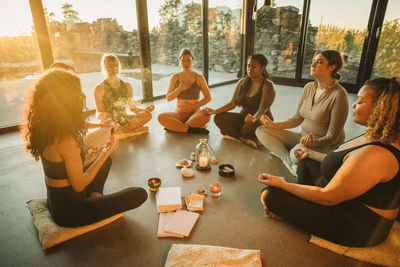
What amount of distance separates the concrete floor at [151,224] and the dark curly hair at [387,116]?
2.62 feet

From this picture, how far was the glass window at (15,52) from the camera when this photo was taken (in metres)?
3.25

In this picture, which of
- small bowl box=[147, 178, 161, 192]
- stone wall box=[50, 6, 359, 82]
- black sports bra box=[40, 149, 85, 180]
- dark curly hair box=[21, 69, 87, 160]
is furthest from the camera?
stone wall box=[50, 6, 359, 82]

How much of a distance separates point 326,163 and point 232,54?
20.3ft

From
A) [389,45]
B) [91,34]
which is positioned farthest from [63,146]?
[389,45]

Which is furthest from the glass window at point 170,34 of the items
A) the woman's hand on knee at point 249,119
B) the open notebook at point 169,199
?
the open notebook at point 169,199

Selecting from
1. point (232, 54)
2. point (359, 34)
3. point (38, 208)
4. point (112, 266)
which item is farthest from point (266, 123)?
point (232, 54)

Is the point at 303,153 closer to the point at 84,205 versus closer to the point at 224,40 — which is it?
the point at 84,205

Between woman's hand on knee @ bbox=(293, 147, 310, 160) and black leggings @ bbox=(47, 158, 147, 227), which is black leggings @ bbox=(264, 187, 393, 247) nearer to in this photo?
woman's hand on knee @ bbox=(293, 147, 310, 160)

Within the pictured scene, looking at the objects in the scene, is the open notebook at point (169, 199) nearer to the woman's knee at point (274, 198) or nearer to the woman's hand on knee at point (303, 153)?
the woman's knee at point (274, 198)

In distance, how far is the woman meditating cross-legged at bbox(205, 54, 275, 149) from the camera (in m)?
2.91

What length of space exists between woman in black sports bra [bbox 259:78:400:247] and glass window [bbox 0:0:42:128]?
12.3 feet

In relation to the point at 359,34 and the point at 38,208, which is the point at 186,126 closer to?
the point at 38,208

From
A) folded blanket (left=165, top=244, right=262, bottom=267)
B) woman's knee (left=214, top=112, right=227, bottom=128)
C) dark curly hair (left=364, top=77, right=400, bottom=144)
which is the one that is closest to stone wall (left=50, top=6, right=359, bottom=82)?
woman's knee (left=214, top=112, right=227, bottom=128)

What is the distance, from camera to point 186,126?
11.1 ft
